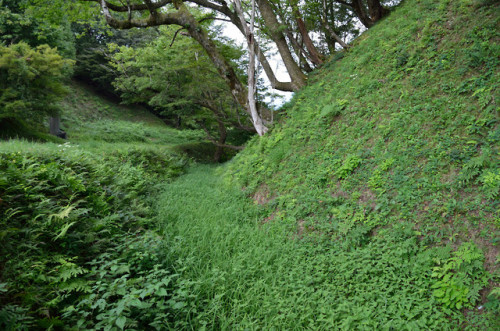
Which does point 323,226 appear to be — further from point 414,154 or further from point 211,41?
point 211,41

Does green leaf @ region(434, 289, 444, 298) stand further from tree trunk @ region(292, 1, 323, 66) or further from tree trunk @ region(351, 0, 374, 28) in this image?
tree trunk @ region(351, 0, 374, 28)

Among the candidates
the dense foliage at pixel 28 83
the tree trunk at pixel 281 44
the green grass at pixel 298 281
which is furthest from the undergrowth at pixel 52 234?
the dense foliage at pixel 28 83

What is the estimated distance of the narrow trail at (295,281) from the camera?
101 inches

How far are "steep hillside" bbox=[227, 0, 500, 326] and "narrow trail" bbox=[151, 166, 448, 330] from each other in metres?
0.15

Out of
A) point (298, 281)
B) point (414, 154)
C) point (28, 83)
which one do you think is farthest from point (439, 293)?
point (28, 83)

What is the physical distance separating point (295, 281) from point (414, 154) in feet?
8.63

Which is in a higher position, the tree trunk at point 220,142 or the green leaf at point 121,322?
the tree trunk at point 220,142

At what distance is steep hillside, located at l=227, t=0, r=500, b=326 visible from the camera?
9.66 ft

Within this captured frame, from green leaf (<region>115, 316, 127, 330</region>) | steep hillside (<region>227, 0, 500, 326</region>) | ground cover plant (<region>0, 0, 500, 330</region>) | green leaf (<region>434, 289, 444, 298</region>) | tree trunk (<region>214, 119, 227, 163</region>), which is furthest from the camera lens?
tree trunk (<region>214, 119, 227, 163</region>)

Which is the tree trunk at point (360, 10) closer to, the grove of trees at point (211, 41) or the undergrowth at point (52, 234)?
the grove of trees at point (211, 41)

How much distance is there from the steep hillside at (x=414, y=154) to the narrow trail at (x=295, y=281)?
0.48ft

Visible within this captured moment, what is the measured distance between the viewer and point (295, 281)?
325 centimetres

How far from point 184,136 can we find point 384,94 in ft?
53.9

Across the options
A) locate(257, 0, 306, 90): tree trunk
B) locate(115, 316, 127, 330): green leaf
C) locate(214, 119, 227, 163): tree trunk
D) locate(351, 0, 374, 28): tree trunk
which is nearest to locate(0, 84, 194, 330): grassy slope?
locate(115, 316, 127, 330): green leaf
